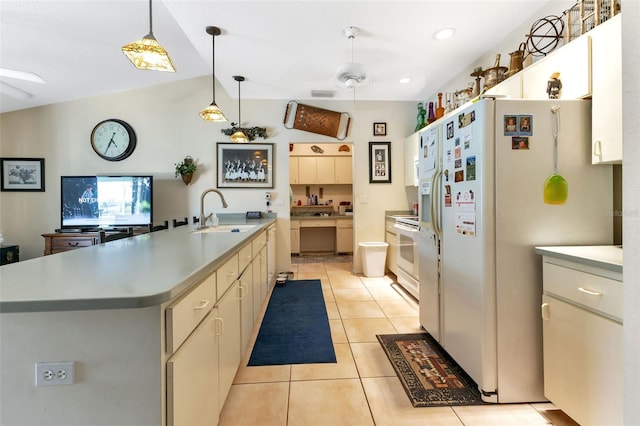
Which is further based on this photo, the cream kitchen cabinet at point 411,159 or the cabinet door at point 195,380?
the cream kitchen cabinet at point 411,159

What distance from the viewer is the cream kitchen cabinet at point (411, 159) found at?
12.7 feet

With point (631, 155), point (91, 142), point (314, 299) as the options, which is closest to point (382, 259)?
point (314, 299)

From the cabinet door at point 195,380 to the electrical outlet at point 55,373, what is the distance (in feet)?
0.78

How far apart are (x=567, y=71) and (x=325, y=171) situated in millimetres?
4744

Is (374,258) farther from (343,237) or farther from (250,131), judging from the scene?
(250,131)

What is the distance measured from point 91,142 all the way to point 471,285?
4.90 metres

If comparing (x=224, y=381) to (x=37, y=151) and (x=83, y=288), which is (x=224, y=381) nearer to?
(x=83, y=288)

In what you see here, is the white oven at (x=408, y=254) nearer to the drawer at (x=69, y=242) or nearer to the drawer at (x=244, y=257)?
the drawer at (x=244, y=257)

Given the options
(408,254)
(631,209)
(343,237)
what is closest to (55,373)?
(631,209)

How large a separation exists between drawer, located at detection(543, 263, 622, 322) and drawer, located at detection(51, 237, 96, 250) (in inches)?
178

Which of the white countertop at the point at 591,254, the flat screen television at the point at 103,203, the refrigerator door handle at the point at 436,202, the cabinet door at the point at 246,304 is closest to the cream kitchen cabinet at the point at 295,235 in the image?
the flat screen television at the point at 103,203

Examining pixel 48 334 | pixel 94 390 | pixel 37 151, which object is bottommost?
pixel 94 390

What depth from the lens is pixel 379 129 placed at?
4273mm

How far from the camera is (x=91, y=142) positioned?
396cm
